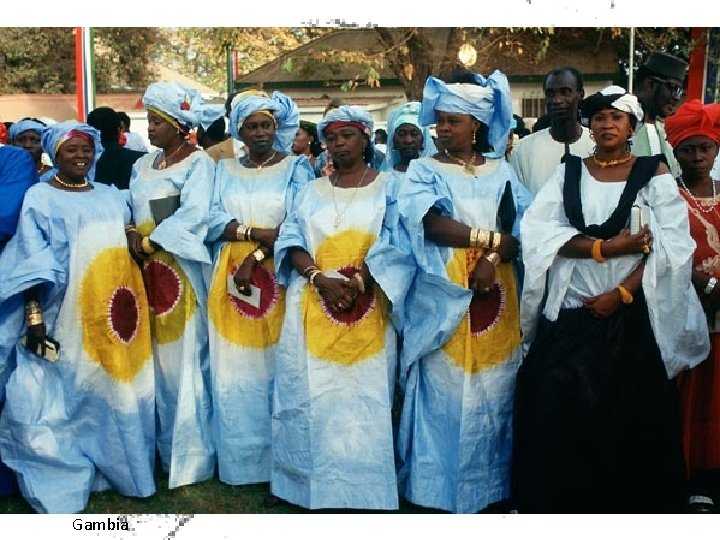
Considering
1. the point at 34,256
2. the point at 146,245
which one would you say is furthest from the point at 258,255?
the point at 34,256

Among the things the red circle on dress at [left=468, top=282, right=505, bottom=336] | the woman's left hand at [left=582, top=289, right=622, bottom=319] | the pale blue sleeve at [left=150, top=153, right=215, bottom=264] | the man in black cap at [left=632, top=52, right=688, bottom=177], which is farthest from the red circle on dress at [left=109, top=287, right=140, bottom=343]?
the man in black cap at [left=632, top=52, right=688, bottom=177]

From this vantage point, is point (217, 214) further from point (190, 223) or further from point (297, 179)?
point (297, 179)

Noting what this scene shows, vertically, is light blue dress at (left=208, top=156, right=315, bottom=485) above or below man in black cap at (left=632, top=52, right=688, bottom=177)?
below

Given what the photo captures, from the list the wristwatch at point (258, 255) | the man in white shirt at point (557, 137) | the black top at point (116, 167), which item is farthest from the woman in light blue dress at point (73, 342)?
the man in white shirt at point (557, 137)

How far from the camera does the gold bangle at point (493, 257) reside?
462 cm

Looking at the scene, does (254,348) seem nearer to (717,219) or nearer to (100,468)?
(100,468)

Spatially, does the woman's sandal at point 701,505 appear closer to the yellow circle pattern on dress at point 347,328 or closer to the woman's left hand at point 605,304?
the woman's left hand at point 605,304

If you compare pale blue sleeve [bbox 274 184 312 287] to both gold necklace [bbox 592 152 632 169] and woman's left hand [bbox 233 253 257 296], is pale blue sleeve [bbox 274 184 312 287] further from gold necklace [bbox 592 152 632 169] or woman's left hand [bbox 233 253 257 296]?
gold necklace [bbox 592 152 632 169]

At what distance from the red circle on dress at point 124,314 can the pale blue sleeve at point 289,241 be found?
2.68 feet

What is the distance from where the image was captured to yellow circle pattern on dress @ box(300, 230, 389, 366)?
4.82m

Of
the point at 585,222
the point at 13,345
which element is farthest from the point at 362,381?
the point at 13,345

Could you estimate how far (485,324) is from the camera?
15.6 ft

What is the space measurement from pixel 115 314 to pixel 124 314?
6 centimetres

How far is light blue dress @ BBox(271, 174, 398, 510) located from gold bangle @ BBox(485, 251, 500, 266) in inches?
22.6
